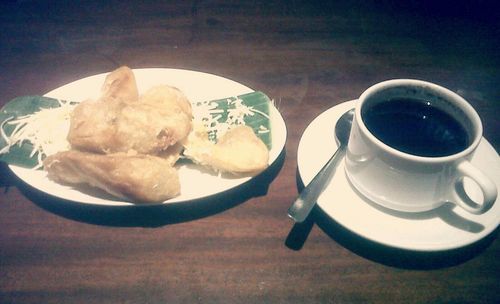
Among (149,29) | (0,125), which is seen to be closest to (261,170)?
(0,125)

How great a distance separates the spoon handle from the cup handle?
25cm

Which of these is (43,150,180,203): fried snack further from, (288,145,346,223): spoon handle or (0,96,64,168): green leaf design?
(288,145,346,223): spoon handle

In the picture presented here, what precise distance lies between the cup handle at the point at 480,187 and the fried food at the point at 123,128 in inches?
23.6

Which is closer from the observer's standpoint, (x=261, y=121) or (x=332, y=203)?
(x=332, y=203)

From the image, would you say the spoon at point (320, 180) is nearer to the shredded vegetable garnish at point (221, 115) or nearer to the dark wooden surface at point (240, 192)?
the dark wooden surface at point (240, 192)

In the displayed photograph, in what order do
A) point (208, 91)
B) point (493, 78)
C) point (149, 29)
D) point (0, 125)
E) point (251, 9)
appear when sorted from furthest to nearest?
point (251, 9) < point (149, 29) < point (493, 78) < point (208, 91) < point (0, 125)

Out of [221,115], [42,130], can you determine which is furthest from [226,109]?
[42,130]

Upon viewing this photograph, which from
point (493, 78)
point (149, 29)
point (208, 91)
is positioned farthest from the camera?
point (149, 29)

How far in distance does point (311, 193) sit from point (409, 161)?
20 centimetres

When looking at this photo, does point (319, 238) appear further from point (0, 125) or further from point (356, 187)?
point (0, 125)

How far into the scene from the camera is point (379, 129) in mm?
836

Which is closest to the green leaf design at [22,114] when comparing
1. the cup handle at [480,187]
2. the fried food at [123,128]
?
the fried food at [123,128]

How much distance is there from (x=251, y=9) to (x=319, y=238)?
115 cm

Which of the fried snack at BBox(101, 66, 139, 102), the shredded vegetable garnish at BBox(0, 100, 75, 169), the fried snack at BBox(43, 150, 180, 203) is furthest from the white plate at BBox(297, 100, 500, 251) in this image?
the shredded vegetable garnish at BBox(0, 100, 75, 169)
